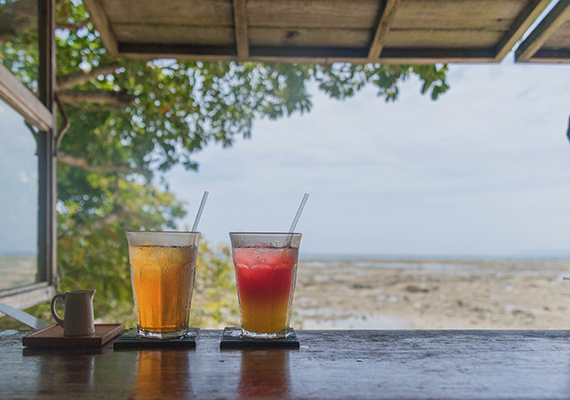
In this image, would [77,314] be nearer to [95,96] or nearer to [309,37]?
[309,37]

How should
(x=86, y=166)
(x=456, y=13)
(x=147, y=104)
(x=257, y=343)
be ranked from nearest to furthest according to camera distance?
1. (x=257, y=343)
2. (x=456, y=13)
3. (x=147, y=104)
4. (x=86, y=166)

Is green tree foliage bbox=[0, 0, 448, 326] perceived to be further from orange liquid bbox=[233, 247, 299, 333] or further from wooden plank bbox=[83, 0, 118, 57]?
orange liquid bbox=[233, 247, 299, 333]

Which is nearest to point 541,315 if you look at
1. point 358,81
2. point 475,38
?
point 358,81

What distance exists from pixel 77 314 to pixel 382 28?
4.69 feet

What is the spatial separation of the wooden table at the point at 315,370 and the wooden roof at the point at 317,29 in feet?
3.86

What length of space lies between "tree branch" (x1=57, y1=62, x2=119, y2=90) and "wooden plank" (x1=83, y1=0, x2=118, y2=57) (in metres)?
1.97

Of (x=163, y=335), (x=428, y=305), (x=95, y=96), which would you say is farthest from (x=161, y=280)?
(x=428, y=305)

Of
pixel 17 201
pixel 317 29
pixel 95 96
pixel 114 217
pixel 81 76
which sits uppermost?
pixel 81 76

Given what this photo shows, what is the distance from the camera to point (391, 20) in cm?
163

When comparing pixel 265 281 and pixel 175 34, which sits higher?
pixel 175 34

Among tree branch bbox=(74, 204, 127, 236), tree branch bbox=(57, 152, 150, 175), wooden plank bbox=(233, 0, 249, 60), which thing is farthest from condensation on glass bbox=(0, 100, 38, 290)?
tree branch bbox=(74, 204, 127, 236)

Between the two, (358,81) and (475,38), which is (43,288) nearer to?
(475,38)

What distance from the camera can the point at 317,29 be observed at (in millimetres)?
1746

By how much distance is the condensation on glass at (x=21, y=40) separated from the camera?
164 centimetres
